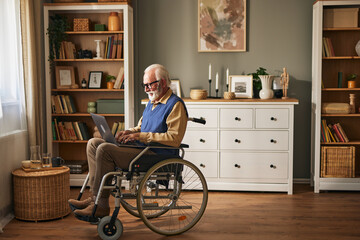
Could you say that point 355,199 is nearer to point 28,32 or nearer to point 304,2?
point 304,2

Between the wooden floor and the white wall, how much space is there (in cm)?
14

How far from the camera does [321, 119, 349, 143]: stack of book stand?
444 cm

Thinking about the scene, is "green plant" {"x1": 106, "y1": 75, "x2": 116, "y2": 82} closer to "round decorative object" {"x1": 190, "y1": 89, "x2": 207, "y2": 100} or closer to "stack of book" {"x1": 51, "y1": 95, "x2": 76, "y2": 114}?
"stack of book" {"x1": 51, "y1": 95, "x2": 76, "y2": 114}

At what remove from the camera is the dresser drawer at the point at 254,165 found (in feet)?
14.1

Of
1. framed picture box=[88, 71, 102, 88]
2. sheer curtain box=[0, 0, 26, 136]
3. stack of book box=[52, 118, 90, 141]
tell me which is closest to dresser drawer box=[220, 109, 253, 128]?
framed picture box=[88, 71, 102, 88]

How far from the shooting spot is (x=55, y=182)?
3.46 meters

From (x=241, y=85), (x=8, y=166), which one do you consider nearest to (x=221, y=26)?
(x=241, y=85)

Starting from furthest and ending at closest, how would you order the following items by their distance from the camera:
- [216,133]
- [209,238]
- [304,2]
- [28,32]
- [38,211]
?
1. [304,2]
2. [216,133]
3. [28,32]
4. [38,211]
5. [209,238]

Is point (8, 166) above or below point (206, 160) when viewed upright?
above

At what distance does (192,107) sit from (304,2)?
64.1 inches

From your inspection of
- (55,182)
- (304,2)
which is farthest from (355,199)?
(55,182)

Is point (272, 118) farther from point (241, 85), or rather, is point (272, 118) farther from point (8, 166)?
point (8, 166)

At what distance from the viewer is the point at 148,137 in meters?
2.99

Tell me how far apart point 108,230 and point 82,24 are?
2.35 metres
